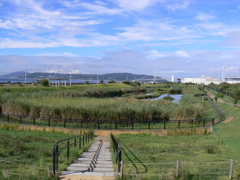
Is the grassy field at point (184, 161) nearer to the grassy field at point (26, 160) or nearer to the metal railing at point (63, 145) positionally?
the metal railing at point (63, 145)

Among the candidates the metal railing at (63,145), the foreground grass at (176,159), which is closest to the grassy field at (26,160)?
the metal railing at (63,145)

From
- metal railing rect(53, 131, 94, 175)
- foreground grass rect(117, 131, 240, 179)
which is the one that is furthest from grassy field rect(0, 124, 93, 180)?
foreground grass rect(117, 131, 240, 179)

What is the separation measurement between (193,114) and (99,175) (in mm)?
20141

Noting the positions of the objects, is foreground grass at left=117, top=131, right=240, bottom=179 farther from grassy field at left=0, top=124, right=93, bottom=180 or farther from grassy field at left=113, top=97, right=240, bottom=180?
grassy field at left=0, top=124, right=93, bottom=180

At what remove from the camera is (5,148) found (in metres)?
10.7

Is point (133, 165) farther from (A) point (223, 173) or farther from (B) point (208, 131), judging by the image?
(B) point (208, 131)

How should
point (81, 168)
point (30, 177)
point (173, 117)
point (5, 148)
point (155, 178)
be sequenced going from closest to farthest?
point (30, 177), point (155, 178), point (81, 168), point (5, 148), point (173, 117)

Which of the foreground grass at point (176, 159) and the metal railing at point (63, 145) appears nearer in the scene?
the metal railing at point (63, 145)

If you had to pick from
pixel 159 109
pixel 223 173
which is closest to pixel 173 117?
pixel 159 109

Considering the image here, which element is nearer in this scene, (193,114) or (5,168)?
(5,168)

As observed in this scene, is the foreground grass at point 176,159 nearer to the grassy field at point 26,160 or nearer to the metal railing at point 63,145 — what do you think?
the metal railing at point 63,145

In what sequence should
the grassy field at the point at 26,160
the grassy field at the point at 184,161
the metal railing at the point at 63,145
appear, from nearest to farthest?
the grassy field at the point at 26,160 < the metal railing at the point at 63,145 < the grassy field at the point at 184,161

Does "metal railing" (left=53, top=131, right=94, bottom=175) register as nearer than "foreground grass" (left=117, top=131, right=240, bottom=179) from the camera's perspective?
Yes

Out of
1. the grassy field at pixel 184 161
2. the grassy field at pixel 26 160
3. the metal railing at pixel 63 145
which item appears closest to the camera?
the grassy field at pixel 26 160
